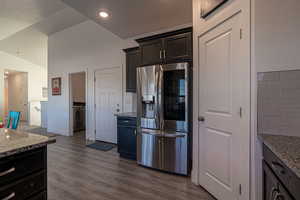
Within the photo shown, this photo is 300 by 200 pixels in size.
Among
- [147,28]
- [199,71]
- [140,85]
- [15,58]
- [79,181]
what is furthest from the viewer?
[15,58]

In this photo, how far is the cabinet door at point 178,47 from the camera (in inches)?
96.5

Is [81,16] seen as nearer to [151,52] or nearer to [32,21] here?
[32,21]

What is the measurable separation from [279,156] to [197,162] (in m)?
1.37

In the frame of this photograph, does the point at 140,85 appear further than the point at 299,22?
Yes

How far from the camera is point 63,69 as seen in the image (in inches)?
208

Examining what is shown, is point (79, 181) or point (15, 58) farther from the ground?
point (15, 58)

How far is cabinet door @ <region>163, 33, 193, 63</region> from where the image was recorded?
2.45 metres

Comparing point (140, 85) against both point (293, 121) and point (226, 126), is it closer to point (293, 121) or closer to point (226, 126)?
point (226, 126)

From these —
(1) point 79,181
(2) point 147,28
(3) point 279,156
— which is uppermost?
(2) point 147,28

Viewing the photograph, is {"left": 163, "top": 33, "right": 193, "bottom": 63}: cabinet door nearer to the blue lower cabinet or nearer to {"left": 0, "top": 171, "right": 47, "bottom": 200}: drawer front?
the blue lower cabinet

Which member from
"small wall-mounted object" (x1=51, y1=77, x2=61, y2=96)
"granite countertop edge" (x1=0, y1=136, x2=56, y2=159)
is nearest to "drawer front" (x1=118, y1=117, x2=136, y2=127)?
"granite countertop edge" (x1=0, y1=136, x2=56, y2=159)

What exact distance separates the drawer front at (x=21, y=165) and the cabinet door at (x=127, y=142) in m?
2.06

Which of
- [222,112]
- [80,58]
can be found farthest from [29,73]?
[222,112]

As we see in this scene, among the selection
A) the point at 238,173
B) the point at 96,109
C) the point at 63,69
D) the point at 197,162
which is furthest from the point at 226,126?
the point at 63,69
